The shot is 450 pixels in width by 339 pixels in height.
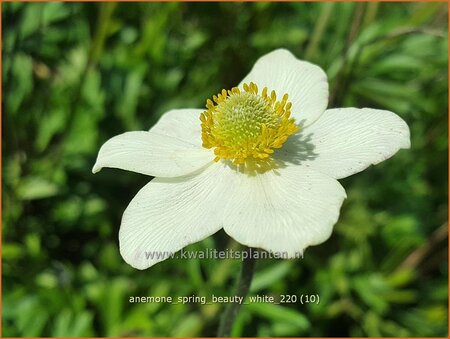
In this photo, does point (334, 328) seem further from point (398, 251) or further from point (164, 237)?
point (164, 237)

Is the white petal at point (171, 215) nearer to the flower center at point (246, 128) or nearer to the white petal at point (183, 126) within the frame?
the flower center at point (246, 128)

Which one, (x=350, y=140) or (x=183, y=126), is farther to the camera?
(x=183, y=126)

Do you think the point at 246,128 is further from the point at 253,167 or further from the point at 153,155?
the point at 153,155

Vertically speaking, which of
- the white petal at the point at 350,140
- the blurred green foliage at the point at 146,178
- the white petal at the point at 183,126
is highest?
the white petal at the point at 350,140

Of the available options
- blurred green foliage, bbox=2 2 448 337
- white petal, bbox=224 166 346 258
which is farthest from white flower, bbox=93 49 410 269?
blurred green foliage, bbox=2 2 448 337

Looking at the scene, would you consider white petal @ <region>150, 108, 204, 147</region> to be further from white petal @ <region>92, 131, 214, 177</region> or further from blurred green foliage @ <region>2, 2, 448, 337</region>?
blurred green foliage @ <region>2, 2, 448, 337</region>

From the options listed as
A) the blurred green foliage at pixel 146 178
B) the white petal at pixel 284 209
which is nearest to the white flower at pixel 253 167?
the white petal at pixel 284 209

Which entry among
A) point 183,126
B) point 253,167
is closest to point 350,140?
point 253,167
